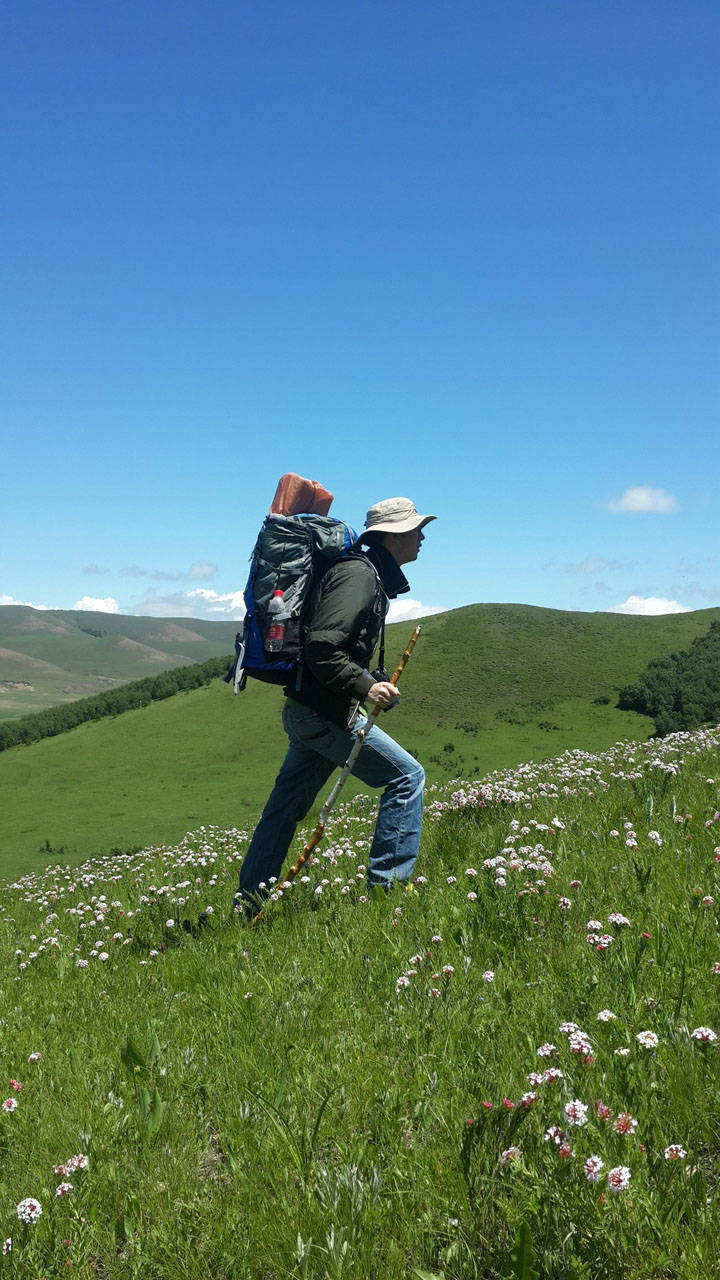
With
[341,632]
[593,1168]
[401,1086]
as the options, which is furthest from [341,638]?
[593,1168]

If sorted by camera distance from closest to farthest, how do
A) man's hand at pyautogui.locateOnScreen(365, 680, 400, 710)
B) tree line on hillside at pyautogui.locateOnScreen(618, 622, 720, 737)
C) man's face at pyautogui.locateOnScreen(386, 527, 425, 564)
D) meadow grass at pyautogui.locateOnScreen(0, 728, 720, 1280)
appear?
meadow grass at pyautogui.locateOnScreen(0, 728, 720, 1280) → man's hand at pyautogui.locateOnScreen(365, 680, 400, 710) → man's face at pyautogui.locateOnScreen(386, 527, 425, 564) → tree line on hillside at pyautogui.locateOnScreen(618, 622, 720, 737)

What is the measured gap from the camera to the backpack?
581 centimetres

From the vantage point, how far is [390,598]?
6.42 metres

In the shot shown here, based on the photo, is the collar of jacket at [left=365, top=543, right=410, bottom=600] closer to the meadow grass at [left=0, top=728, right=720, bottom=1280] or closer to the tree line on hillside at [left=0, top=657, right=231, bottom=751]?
the meadow grass at [left=0, top=728, right=720, bottom=1280]

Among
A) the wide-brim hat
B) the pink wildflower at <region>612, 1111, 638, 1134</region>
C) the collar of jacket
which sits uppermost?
the wide-brim hat

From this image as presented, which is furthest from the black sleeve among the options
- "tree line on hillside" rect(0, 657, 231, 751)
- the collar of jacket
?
"tree line on hillside" rect(0, 657, 231, 751)

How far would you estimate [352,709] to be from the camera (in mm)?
5926

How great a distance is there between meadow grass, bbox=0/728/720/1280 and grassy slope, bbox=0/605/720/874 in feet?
81.1

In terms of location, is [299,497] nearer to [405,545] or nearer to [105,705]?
[405,545]

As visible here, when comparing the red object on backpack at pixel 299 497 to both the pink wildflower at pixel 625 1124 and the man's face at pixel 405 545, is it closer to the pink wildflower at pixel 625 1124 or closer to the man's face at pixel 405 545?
the man's face at pixel 405 545

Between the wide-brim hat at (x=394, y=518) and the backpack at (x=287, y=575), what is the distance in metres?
0.30

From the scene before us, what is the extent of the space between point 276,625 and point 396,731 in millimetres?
46195

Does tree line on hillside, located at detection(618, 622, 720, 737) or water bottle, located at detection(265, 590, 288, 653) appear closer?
water bottle, located at detection(265, 590, 288, 653)

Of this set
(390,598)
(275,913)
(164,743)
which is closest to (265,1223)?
(275,913)
